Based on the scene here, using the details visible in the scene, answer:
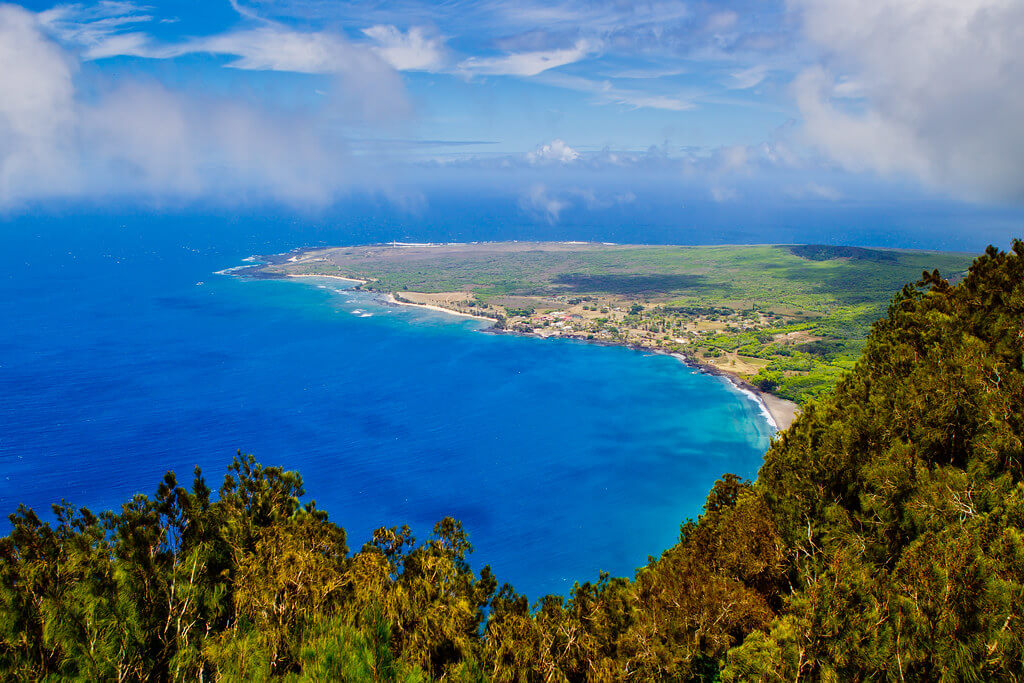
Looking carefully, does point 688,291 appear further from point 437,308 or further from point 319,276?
point 319,276

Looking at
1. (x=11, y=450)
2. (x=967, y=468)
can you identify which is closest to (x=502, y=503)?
(x=967, y=468)

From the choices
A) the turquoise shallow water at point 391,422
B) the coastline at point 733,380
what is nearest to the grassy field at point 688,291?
the coastline at point 733,380

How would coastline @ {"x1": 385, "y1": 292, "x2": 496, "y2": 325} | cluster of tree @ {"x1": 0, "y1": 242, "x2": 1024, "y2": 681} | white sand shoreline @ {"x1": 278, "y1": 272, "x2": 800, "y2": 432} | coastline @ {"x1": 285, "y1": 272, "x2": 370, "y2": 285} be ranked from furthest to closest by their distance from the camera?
1. coastline @ {"x1": 285, "y1": 272, "x2": 370, "y2": 285}
2. coastline @ {"x1": 385, "y1": 292, "x2": 496, "y2": 325}
3. white sand shoreline @ {"x1": 278, "y1": 272, "x2": 800, "y2": 432}
4. cluster of tree @ {"x1": 0, "y1": 242, "x2": 1024, "y2": 681}

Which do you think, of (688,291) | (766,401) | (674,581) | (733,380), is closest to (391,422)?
(766,401)

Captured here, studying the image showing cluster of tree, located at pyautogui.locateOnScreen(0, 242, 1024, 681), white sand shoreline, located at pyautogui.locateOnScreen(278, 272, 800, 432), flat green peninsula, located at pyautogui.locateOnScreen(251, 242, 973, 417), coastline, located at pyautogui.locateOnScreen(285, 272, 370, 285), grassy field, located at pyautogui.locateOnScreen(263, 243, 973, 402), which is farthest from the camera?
coastline, located at pyautogui.locateOnScreen(285, 272, 370, 285)

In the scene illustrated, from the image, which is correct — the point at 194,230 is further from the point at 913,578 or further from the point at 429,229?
the point at 913,578

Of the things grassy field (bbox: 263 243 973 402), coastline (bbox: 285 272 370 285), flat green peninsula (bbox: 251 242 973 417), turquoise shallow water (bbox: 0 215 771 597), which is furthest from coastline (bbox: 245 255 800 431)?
coastline (bbox: 285 272 370 285)

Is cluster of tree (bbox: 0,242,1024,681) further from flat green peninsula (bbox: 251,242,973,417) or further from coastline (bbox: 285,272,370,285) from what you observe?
coastline (bbox: 285,272,370,285)
